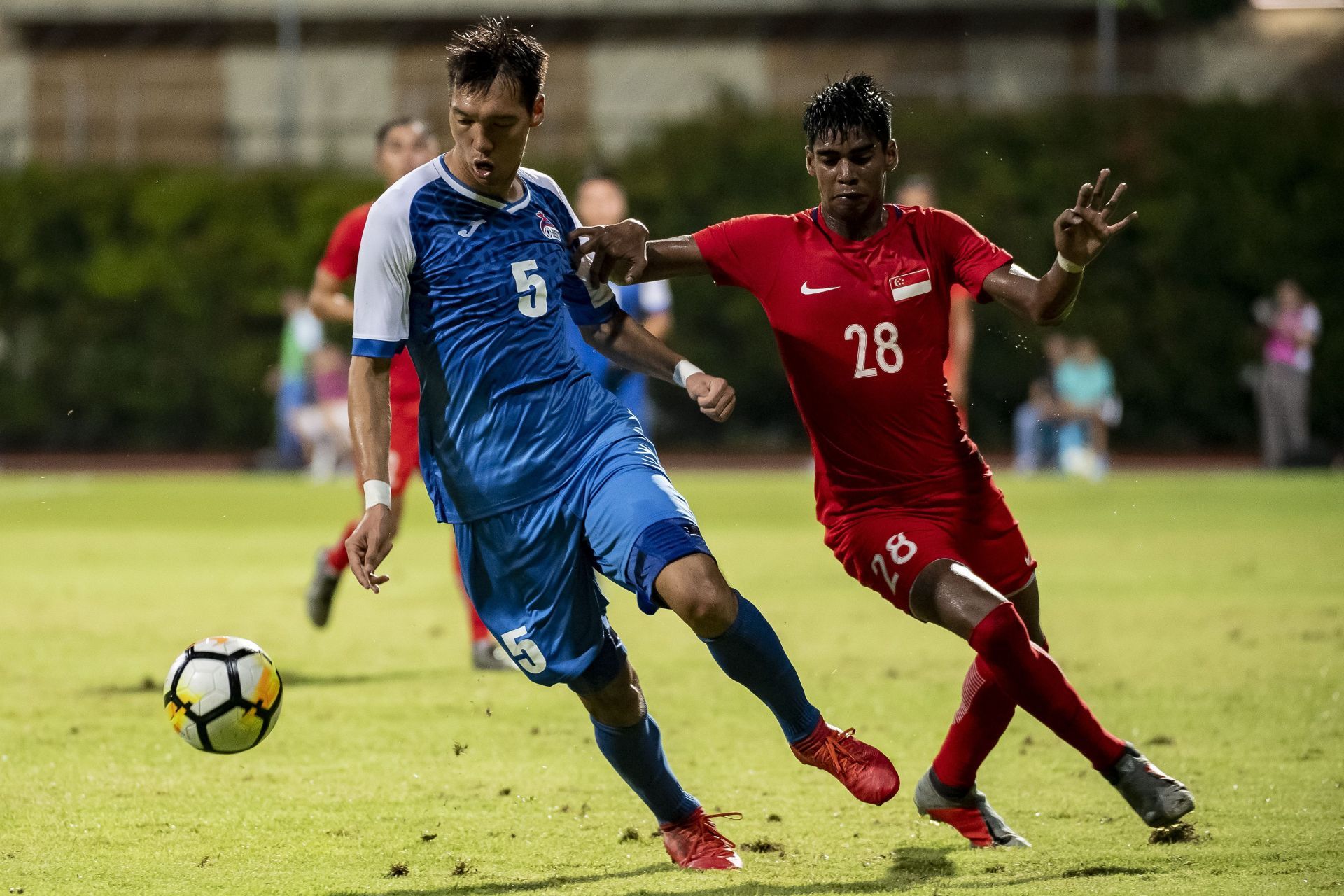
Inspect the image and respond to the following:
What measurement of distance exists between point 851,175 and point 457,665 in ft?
14.9

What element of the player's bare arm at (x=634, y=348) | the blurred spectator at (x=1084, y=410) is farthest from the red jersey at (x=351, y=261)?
the blurred spectator at (x=1084, y=410)

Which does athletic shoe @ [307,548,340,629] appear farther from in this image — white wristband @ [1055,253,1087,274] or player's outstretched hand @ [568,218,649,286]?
white wristband @ [1055,253,1087,274]

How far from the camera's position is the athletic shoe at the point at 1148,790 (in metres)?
4.88

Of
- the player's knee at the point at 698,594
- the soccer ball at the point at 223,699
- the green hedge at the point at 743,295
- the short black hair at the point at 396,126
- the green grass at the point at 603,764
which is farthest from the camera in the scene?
the green hedge at the point at 743,295

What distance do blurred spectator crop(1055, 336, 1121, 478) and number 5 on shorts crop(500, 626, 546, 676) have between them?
61.6 feet

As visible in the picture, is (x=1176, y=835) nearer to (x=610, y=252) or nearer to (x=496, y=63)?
(x=610, y=252)

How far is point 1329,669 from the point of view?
335 inches

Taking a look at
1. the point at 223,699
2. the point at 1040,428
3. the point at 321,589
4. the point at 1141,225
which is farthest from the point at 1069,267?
the point at 1141,225

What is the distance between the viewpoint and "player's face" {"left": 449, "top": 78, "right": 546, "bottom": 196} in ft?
16.0

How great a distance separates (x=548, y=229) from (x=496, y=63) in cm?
52

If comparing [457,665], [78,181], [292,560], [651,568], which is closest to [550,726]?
[457,665]

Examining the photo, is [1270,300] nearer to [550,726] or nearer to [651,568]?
[550,726]

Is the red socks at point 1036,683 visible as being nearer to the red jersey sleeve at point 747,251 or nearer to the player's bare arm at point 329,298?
the red jersey sleeve at point 747,251

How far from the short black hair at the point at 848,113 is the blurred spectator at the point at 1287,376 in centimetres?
1869
